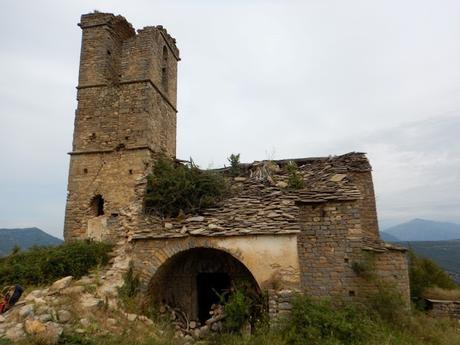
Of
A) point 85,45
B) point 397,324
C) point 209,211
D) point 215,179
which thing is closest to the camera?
point 397,324

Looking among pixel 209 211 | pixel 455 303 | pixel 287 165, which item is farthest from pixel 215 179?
pixel 455 303

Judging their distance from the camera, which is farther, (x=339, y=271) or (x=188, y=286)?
(x=188, y=286)

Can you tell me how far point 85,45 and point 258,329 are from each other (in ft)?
31.5

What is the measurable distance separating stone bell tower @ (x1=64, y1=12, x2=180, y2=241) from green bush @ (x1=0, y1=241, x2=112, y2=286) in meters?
1.01

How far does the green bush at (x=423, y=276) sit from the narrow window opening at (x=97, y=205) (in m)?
10.5

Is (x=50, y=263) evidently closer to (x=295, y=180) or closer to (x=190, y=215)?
(x=190, y=215)

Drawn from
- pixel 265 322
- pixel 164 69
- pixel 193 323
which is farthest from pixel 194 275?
pixel 164 69

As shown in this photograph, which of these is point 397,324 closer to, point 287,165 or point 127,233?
point 287,165

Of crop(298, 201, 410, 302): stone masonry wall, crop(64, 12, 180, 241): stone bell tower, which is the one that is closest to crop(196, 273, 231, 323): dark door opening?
crop(298, 201, 410, 302): stone masonry wall

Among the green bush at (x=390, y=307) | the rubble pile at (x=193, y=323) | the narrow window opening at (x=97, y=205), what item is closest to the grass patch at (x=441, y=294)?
the green bush at (x=390, y=307)

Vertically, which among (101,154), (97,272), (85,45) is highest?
(85,45)

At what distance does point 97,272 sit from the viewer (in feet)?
24.3

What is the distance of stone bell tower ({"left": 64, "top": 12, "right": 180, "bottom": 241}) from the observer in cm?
921

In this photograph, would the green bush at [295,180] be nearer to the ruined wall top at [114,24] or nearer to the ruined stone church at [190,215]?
the ruined stone church at [190,215]
